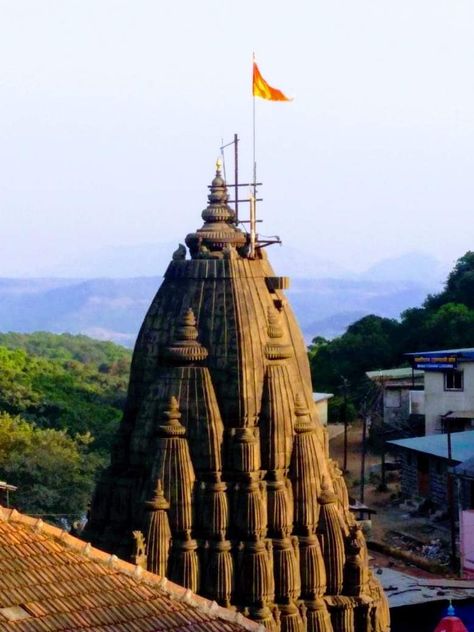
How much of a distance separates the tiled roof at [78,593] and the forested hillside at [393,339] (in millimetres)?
54676

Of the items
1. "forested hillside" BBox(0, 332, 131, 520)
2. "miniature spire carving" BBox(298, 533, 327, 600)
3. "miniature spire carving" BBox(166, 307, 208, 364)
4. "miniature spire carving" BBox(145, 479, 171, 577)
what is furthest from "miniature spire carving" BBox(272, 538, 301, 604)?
"forested hillside" BBox(0, 332, 131, 520)

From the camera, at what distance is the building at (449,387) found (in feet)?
178

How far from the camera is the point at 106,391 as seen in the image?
80688mm

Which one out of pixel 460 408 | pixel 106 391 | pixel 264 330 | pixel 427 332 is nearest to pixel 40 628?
pixel 264 330

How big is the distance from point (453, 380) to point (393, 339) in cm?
2217

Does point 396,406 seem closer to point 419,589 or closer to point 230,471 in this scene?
point 419,589

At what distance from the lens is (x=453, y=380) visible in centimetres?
5512

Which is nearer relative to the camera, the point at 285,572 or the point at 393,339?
the point at 285,572

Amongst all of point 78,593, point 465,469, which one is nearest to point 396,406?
point 465,469

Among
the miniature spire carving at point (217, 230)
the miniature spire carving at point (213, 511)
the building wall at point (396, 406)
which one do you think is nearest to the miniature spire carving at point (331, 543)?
the miniature spire carving at point (213, 511)

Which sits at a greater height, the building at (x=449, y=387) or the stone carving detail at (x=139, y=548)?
the building at (x=449, y=387)

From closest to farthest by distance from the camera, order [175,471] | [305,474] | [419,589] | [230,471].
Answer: [175,471] < [230,471] < [305,474] < [419,589]

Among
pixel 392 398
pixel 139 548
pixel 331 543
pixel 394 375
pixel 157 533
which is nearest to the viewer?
Answer: pixel 139 548

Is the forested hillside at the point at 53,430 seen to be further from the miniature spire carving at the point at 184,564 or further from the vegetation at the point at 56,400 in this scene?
the miniature spire carving at the point at 184,564
